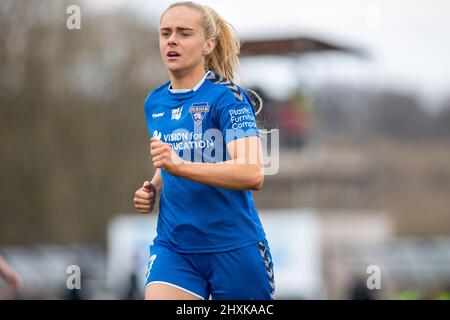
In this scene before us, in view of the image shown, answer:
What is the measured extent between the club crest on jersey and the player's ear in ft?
1.14

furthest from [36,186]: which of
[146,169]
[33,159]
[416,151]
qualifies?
[416,151]

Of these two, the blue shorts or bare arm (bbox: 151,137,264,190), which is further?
the blue shorts

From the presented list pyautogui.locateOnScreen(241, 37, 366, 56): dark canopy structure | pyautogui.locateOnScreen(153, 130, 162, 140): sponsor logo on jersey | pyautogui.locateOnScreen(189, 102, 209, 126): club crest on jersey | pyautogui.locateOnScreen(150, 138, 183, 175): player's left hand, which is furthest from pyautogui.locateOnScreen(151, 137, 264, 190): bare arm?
Result: pyautogui.locateOnScreen(241, 37, 366, 56): dark canopy structure

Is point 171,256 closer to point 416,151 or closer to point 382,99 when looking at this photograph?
point 382,99

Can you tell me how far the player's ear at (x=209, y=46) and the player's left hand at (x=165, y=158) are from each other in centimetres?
80

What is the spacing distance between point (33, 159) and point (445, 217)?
38.5 metres

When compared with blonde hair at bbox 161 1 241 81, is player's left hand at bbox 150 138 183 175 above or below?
below

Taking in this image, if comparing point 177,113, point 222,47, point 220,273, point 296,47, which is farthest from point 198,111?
point 296,47

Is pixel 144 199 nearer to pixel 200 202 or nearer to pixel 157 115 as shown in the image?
pixel 200 202

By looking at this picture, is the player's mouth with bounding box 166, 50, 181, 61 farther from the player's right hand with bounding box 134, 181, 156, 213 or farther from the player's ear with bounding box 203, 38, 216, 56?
the player's right hand with bounding box 134, 181, 156, 213

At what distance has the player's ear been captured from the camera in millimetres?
6207

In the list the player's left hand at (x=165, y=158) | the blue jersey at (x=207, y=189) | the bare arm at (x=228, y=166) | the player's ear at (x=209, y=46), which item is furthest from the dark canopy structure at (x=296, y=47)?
the player's left hand at (x=165, y=158)
